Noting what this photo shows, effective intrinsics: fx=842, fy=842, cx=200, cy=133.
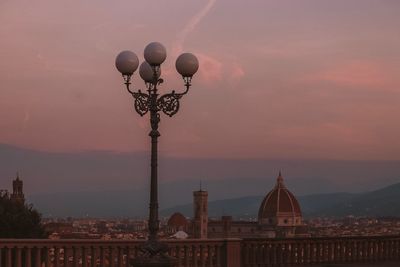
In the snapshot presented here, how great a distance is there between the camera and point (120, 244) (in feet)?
58.2

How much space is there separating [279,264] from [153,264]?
666 cm

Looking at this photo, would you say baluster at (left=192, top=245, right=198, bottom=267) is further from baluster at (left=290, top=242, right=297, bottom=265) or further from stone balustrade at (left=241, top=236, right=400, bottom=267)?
baluster at (left=290, top=242, right=297, bottom=265)

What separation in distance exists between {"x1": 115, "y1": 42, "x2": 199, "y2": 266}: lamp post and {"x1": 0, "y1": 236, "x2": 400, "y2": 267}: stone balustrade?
10.4 feet

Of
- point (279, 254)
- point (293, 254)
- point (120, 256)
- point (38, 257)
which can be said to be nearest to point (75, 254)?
point (38, 257)

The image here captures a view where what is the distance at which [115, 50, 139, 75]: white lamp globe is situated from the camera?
14.9 metres

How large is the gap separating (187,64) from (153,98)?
3.08 feet

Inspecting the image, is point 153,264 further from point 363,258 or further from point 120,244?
point 363,258

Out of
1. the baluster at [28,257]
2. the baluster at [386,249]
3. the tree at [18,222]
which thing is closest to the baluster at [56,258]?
the baluster at [28,257]

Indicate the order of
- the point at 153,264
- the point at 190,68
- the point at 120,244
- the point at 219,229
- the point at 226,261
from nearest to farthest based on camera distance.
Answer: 1. the point at 153,264
2. the point at 190,68
3. the point at 120,244
4. the point at 226,261
5. the point at 219,229

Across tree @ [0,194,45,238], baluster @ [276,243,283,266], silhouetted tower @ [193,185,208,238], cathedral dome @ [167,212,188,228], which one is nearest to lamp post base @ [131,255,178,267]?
baluster @ [276,243,283,266]

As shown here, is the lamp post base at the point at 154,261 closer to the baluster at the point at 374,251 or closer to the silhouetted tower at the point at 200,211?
the baluster at the point at 374,251

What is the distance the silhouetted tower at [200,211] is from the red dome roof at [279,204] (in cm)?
2405

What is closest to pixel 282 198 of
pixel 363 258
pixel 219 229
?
pixel 219 229

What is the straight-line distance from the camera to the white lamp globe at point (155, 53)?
573 inches
